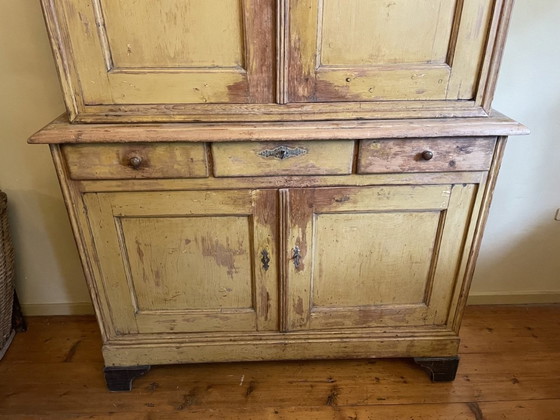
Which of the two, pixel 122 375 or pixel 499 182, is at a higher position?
pixel 499 182

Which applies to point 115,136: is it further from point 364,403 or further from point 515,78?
point 515,78

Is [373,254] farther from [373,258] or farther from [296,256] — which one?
[296,256]

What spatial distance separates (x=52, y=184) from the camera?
1775mm

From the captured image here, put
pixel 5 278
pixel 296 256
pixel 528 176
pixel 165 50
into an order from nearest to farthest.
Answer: pixel 165 50 < pixel 296 256 < pixel 5 278 < pixel 528 176

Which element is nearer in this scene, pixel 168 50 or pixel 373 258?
pixel 168 50

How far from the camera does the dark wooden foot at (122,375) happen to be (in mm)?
1605

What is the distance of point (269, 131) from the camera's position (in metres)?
1.23

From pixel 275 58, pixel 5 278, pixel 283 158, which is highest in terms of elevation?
pixel 275 58

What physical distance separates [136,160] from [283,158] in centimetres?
44

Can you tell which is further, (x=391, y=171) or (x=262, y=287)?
(x=262, y=287)

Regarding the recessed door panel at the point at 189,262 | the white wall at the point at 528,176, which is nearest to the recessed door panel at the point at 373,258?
the recessed door panel at the point at 189,262

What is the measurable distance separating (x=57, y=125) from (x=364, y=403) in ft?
4.72

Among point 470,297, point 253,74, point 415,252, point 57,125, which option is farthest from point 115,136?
point 470,297

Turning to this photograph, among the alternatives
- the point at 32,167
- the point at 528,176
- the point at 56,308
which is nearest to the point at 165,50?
the point at 32,167
